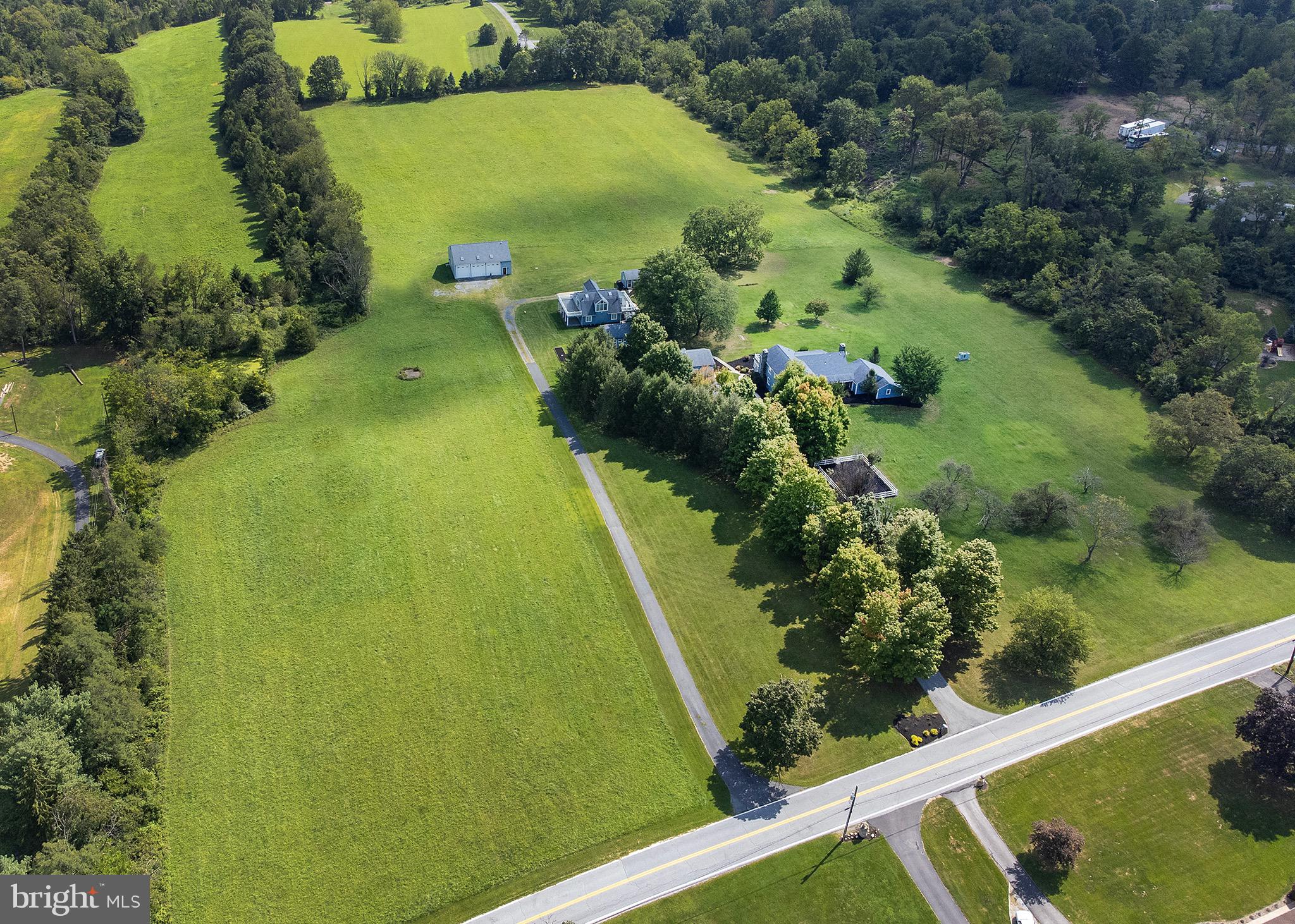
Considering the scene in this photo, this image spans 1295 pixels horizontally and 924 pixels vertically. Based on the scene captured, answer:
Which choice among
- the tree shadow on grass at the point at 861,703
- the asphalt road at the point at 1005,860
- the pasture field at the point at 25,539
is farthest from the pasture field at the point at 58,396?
the asphalt road at the point at 1005,860

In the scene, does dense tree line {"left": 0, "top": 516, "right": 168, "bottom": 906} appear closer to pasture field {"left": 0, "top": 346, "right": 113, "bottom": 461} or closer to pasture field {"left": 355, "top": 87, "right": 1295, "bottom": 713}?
pasture field {"left": 0, "top": 346, "right": 113, "bottom": 461}

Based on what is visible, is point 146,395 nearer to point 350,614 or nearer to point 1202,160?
point 350,614

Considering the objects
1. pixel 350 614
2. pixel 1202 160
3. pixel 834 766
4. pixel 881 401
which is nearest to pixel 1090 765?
pixel 834 766

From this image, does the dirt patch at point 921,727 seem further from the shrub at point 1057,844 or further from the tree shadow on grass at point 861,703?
the shrub at point 1057,844

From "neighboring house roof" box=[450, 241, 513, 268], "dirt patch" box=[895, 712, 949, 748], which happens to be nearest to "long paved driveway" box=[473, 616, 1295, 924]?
"dirt patch" box=[895, 712, 949, 748]

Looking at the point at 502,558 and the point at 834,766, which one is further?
the point at 502,558

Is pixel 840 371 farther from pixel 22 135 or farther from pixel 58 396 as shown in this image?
pixel 22 135
